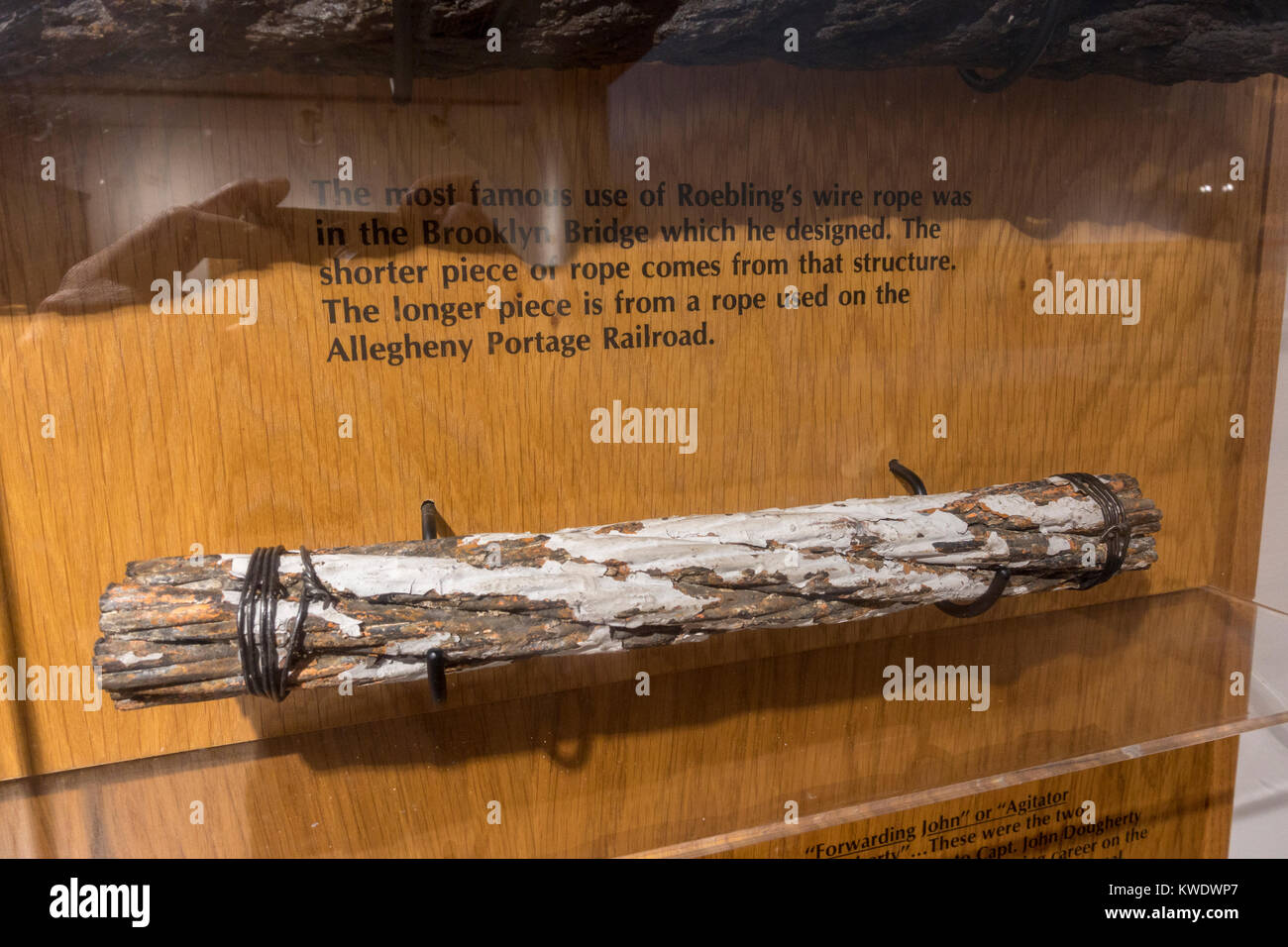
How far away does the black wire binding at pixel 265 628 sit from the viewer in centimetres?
99

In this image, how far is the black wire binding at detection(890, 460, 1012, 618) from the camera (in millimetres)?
1254

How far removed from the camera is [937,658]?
157 cm

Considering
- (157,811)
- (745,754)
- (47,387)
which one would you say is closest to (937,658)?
(745,754)

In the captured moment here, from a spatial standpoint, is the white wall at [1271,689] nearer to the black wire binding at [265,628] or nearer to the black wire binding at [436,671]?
the black wire binding at [436,671]

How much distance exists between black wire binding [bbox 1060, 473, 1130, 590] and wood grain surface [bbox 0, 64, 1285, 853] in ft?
0.76

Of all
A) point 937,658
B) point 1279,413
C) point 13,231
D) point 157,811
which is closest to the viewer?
point 13,231

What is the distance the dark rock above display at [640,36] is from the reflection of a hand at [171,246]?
0.14 metres

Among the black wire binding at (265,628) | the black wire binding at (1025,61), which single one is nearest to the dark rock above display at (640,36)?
the black wire binding at (1025,61)

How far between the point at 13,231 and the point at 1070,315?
1.54 m

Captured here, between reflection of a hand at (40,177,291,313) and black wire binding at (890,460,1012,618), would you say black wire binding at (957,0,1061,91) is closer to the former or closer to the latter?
black wire binding at (890,460,1012,618)

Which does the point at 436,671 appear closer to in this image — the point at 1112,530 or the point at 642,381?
the point at 642,381

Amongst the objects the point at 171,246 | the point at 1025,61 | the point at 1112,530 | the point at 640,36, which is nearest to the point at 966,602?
the point at 1112,530
